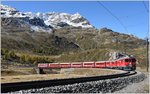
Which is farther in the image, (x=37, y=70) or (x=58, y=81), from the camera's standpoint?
(x=37, y=70)

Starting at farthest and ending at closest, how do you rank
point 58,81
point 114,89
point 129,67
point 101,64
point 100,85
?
point 101,64
point 129,67
point 114,89
point 100,85
point 58,81

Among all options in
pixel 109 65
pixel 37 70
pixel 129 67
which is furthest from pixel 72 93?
pixel 37 70

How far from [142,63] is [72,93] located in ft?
378

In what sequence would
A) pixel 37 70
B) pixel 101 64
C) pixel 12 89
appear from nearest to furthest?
pixel 12 89 → pixel 101 64 → pixel 37 70

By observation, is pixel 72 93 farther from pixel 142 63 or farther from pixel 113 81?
pixel 142 63

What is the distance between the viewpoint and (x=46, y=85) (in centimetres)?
2470

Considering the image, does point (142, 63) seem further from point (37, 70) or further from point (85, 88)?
point (85, 88)

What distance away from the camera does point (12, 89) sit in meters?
21.2

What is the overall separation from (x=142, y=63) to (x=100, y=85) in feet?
357

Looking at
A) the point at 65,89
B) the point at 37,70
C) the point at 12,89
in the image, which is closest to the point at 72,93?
the point at 65,89

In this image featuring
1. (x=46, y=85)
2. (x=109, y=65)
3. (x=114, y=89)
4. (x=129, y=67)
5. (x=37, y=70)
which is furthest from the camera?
(x=37, y=70)

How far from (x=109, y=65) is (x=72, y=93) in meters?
69.9

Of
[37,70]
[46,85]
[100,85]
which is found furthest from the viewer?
[37,70]

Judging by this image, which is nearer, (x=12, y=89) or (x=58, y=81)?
(x=12, y=89)
